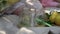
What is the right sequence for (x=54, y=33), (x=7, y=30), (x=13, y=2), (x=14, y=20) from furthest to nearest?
(x=13, y=2)
(x=14, y=20)
(x=7, y=30)
(x=54, y=33)

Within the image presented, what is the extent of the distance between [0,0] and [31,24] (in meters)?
0.36

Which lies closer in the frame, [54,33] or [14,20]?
[54,33]

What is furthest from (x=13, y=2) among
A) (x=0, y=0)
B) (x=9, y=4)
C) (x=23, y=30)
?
(x=23, y=30)

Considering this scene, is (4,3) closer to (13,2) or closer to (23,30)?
(13,2)

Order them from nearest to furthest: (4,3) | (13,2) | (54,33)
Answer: (54,33) < (4,3) < (13,2)

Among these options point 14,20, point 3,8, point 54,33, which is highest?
point 3,8

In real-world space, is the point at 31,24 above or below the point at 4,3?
below

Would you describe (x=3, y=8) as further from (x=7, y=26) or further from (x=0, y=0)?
(x=7, y=26)

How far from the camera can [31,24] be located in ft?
3.51

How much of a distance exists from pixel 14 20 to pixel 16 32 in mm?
199

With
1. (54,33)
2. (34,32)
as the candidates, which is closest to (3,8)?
(34,32)

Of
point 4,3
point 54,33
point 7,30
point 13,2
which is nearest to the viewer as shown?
point 54,33

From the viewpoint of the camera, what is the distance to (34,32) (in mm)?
983

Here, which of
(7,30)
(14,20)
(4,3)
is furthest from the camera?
(4,3)
